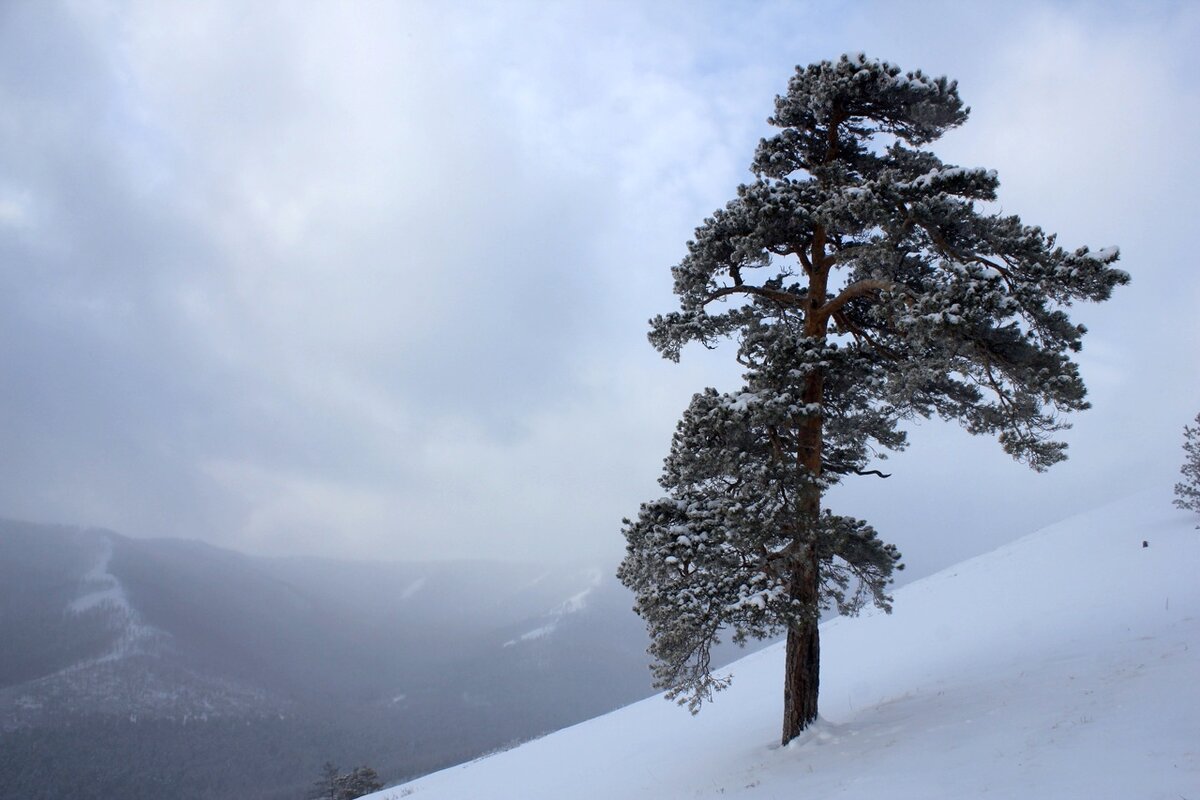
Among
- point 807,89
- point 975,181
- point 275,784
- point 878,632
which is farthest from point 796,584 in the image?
point 275,784

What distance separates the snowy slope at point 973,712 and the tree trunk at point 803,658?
0.97 feet

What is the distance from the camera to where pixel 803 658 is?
10.3 m

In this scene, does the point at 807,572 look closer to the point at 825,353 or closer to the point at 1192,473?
the point at 825,353

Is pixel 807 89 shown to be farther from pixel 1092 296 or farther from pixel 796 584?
pixel 796 584

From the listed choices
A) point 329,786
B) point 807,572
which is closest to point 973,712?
point 807,572

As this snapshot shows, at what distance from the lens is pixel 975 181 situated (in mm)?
9148

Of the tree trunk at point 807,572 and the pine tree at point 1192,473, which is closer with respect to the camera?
the tree trunk at point 807,572

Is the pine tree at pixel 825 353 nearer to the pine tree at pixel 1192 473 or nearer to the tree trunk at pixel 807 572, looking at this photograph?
the tree trunk at pixel 807 572

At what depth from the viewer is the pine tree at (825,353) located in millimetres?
8930

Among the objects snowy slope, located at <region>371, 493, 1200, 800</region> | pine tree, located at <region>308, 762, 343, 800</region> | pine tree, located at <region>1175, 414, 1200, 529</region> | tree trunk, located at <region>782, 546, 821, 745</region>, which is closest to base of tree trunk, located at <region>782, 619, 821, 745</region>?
tree trunk, located at <region>782, 546, 821, 745</region>

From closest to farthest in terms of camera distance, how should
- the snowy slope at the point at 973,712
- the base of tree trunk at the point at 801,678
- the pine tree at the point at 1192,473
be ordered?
the snowy slope at the point at 973,712
the base of tree trunk at the point at 801,678
the pine tree at the point at 1192,473

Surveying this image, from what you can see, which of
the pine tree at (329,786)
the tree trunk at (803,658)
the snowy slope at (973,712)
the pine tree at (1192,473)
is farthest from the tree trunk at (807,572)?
the pine tree at (329,786)

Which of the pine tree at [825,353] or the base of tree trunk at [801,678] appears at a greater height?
the pine tree at [825,353]

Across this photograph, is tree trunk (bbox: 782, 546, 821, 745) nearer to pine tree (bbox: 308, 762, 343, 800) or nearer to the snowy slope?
the snowy slope
